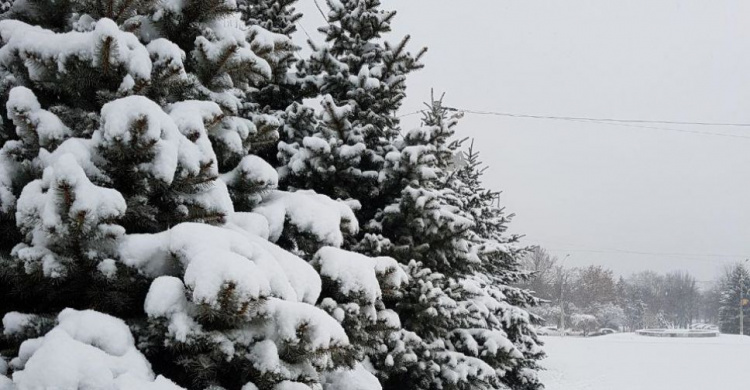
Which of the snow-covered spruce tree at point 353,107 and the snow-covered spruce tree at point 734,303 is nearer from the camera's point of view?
the snow-covered spruce tree at point 353,107

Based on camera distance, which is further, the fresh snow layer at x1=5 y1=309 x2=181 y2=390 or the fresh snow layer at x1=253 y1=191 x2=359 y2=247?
the fresh snow layer at x1=253 y1=191 x2=359 y2=247

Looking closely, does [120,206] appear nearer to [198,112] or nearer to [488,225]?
[198,112]

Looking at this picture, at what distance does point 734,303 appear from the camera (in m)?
54.1

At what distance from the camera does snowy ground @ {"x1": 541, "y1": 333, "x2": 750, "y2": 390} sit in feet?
53.1

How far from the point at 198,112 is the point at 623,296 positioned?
80.0 m

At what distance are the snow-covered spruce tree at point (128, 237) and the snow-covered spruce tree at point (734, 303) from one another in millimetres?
63932

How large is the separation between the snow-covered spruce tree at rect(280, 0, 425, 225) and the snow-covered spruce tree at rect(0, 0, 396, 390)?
199 centimetres

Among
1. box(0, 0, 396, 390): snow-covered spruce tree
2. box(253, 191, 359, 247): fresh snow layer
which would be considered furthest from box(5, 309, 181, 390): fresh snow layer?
box(253, 191, 359, 247): fresh snow layer

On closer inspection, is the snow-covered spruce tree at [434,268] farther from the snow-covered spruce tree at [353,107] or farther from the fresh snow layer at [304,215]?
the fresh snow layer at [304,215]

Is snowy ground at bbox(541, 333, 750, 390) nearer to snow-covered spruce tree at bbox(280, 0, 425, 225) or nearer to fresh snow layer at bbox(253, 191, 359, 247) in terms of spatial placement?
snow-covered spruce tree at bbox(280, 0, 425, 225)

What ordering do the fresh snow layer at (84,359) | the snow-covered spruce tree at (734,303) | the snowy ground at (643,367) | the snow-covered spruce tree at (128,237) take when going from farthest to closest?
1. the snow-covered spruce tree at (734,303)
2. the snowy ground at (643,367)
3. the snow-covered spruce tree at (128,237)
4. the fresh snow layer at (84,359)

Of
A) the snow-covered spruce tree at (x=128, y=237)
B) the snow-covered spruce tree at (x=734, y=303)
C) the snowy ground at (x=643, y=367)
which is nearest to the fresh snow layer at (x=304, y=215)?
the snow-covered spruce tree at (x=128, y=237)

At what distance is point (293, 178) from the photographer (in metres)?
5.36

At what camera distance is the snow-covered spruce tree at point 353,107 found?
5.16m
